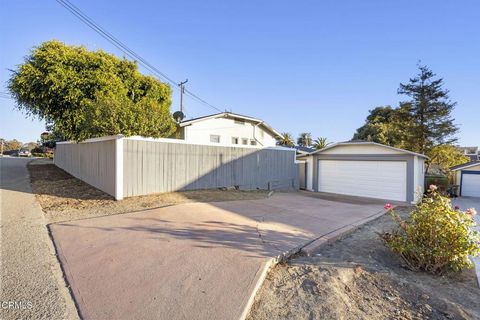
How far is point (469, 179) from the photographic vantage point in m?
16.5

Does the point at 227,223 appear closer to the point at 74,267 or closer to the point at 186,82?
the point at 74,267

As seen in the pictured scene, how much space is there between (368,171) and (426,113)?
42.2 ft

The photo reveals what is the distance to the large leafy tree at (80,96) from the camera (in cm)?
855

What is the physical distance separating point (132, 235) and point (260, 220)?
2998 mm

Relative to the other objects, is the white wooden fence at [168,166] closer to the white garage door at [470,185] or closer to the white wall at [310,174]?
the white wall at [310,174]

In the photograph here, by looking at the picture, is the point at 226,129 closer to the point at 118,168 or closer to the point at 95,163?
the point at 95,163

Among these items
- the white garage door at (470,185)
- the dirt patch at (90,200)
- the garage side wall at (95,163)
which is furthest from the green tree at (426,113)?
the garage side wall at (95,163)

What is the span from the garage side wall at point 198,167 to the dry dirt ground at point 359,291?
6.13 metres

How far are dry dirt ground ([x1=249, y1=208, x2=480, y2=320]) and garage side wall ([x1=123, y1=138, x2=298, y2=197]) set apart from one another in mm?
6128

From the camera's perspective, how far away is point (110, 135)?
8.62 metres

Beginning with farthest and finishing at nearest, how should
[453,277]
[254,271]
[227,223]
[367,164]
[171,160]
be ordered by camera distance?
[367,164] → [171,160] → [227,223] → [453,277] → [254,271]

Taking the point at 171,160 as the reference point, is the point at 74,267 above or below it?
below

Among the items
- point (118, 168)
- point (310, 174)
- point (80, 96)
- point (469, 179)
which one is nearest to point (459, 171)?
point (469, 179)

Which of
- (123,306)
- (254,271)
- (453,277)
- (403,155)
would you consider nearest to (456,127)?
(403,155)
